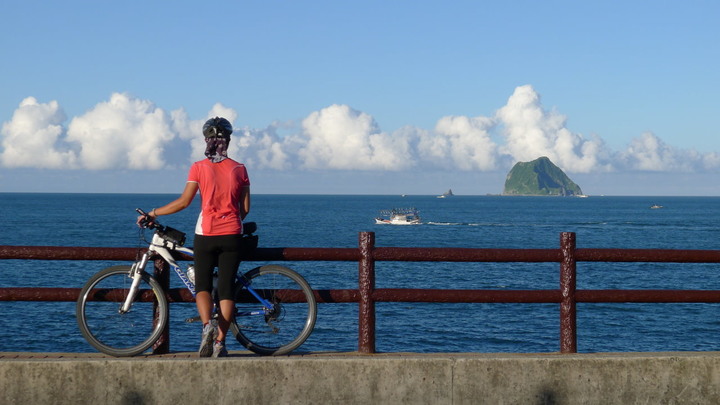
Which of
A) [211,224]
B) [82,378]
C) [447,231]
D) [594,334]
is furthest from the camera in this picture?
[447,231]

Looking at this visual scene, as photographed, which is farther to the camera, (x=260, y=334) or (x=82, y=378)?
(x=260, y=334)

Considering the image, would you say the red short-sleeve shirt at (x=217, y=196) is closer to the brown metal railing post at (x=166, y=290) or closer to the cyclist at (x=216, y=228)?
the cyclist at (x=216, y=228)

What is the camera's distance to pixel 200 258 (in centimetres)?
704

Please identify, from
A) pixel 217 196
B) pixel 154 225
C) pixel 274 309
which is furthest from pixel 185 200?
pixel 274 309

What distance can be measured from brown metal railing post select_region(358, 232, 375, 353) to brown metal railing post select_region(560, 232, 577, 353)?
1.63m

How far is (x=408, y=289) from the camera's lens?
7305 millimetres

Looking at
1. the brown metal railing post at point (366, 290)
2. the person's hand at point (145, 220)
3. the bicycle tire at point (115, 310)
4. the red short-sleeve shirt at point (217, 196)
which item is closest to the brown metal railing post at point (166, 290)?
the bicycle tire at point (115, 310)

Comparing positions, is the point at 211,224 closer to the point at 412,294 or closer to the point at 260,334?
the point at 260,334

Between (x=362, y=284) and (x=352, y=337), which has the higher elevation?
(x=362, y=284)

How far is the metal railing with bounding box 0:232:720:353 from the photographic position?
728 centimetres

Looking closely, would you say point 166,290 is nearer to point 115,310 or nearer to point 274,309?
point 115,310

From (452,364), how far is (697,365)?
1952 millimetres

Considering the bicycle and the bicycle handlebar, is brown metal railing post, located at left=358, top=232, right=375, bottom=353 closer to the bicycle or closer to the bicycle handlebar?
the bicycle

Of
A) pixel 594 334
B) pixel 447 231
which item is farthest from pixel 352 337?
pixel 447 231
